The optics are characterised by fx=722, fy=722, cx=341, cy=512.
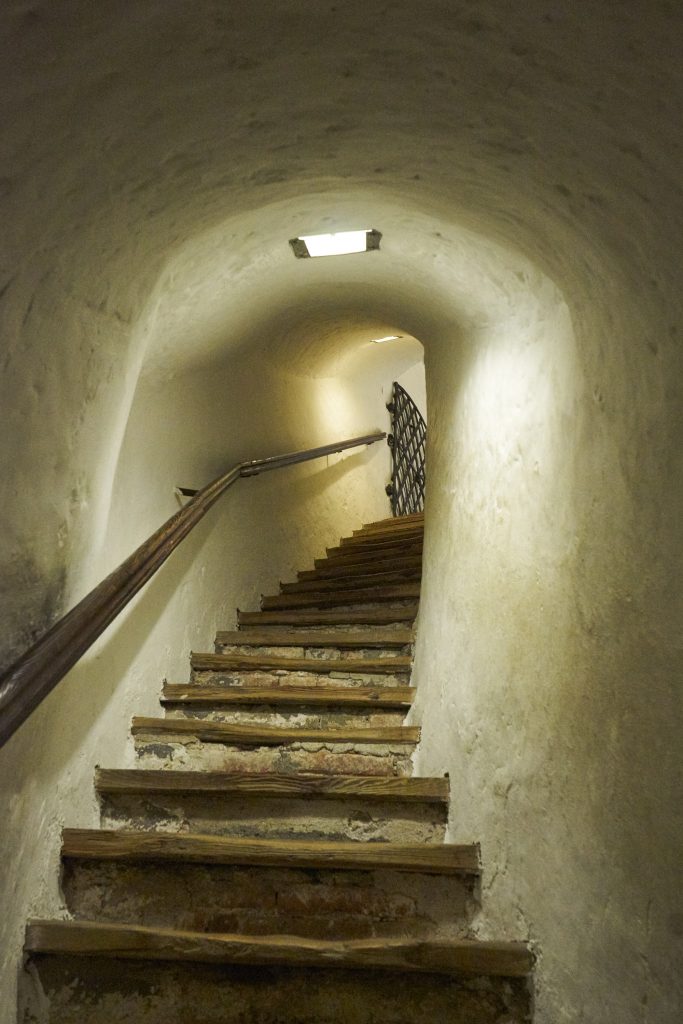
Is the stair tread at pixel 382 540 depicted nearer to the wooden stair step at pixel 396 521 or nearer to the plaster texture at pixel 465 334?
the wooden stair step at pixel 396 521

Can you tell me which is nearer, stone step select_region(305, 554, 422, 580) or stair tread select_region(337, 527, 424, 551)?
stone step select_region(305, 554, 422, 580)

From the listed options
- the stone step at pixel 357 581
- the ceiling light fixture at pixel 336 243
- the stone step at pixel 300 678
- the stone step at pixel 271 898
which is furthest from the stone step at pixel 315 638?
the ceiling light fixture at pixel 336 243

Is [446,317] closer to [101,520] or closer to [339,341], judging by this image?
[101,520]

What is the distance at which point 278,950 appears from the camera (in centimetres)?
143

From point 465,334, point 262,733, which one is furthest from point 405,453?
point 262,733

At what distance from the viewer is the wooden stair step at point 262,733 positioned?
213 cm

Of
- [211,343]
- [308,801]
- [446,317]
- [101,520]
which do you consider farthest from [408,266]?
[308,801]

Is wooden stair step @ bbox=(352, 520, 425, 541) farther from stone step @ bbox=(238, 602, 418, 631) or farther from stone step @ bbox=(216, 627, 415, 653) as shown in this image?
stone step @ bbox=(216, 627, 415, 653)

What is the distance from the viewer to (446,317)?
2.28 m

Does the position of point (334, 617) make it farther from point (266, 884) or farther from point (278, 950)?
point (278, 950)

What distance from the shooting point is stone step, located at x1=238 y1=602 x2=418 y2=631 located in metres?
2.96

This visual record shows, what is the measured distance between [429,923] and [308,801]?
1.34ft

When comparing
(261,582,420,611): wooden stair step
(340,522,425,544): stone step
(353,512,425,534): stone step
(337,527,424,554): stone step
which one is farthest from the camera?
(353,512,425,534): stone step

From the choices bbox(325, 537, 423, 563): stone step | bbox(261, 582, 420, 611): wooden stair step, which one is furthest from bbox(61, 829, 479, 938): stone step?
bbox(325, 537, 423, 563): stone step
